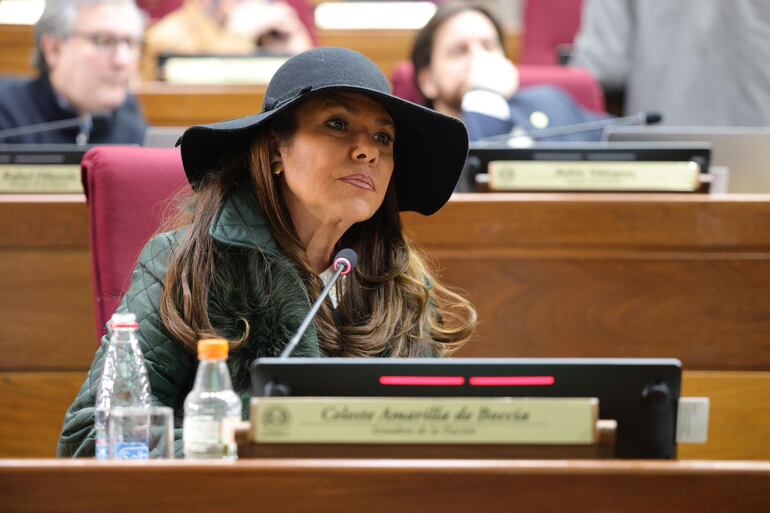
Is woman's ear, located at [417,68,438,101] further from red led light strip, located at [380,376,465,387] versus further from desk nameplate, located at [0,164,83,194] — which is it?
red led light strip, located at [380,376,465,387]

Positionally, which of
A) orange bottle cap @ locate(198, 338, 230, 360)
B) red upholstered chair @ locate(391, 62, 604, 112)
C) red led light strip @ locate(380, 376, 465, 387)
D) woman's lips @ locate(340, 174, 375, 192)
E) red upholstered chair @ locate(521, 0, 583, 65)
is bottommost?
red led light strip @ locate(380, 376, 465, 387)

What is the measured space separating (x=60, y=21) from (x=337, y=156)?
229cm

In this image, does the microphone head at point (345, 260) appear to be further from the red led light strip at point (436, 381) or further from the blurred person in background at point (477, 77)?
the blurred person in background at point (477, 77)

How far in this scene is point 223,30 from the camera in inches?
192

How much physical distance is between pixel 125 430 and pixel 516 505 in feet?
1.52

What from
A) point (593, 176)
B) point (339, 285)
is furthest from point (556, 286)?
point (339, 285)

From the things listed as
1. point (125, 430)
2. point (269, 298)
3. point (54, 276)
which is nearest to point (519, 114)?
point (54, 276)

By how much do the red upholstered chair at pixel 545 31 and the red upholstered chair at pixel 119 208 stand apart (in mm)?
3171

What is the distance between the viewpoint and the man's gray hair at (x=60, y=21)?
374 centimetres

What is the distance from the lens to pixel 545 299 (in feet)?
7.32

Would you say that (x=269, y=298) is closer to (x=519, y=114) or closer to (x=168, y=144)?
(x=168, y=144)

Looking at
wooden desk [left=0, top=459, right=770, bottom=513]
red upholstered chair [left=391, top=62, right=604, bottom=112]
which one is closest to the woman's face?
wooden desk [left=0, top=459, right=770, bottom=513]

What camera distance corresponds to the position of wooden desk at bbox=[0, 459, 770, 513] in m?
1.02

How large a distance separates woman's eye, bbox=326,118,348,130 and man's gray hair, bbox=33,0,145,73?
2.19m
